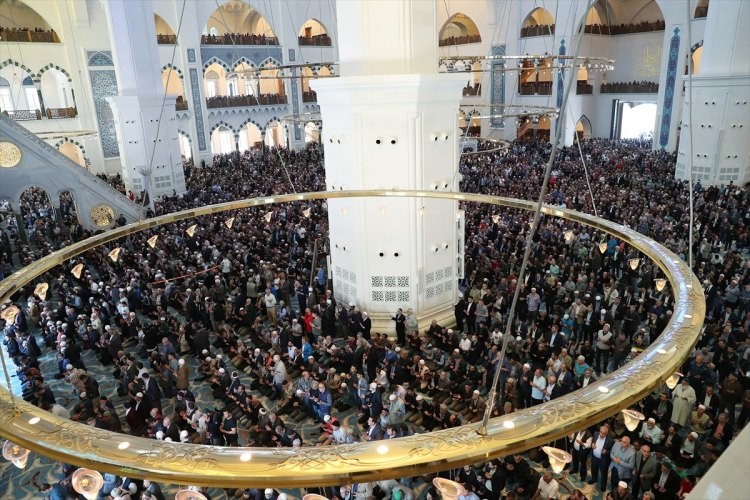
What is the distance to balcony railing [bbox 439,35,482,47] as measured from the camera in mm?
28203

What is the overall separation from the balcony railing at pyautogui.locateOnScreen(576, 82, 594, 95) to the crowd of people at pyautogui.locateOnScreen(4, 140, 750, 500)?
13910 mm

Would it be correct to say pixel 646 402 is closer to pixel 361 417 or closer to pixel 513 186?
pixel 361 417

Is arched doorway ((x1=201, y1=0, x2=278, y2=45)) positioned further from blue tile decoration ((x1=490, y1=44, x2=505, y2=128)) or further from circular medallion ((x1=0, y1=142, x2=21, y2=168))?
circular medallion ((x1=0, y1=142, x2=21, y2=168))

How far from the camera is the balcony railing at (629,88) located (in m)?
24.5

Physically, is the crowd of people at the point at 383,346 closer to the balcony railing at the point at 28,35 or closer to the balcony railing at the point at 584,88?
the balcony railing at the point at 28,35

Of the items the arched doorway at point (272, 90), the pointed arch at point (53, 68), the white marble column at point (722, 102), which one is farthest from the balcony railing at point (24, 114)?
the white marble column at point (722, 102)

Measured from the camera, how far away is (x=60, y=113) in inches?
840

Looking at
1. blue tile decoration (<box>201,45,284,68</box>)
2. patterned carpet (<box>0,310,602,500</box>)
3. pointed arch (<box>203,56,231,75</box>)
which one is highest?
blue tile decoration (<box>201,45,284,68</box>)

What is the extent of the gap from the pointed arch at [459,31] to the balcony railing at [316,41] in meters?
6.33

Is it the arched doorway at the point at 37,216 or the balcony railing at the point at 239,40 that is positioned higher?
the balcony railing at the point at 239,40

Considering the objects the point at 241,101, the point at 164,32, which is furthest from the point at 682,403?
the point at 164,32

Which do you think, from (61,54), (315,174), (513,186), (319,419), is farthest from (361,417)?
(61,54)

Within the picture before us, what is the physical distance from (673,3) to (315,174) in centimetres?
1495

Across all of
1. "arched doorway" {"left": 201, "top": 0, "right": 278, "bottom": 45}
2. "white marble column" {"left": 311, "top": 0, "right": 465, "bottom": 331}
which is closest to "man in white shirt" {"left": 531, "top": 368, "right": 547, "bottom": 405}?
"white marble column" {"left": 311, "top": 0, "right": 465, "bottom": 331}
